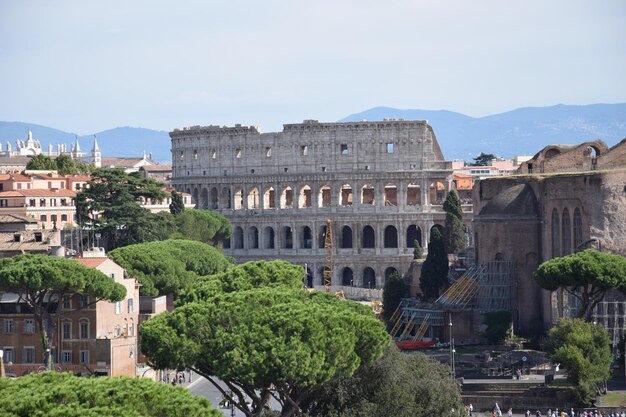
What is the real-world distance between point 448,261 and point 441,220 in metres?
32.9

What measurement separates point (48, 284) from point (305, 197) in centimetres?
7814

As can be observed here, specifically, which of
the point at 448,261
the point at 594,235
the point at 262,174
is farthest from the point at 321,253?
the point at 594,235

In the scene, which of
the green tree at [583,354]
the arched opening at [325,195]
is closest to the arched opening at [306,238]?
the arched opening at [325,195]

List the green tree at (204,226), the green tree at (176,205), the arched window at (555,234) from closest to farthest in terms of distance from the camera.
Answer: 1. the arched window at (555,234)
2. the green tree at (204,226)
3. the green tree at (176,205)

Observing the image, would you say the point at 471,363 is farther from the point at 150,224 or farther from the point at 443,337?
the point at 150,224

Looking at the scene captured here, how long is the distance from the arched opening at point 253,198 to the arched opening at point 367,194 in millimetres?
8366

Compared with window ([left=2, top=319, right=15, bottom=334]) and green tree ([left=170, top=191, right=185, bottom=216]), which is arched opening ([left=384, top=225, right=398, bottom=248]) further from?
window ([left=2, top=319, right=15, bottom=334])

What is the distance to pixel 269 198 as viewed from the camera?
141625mm

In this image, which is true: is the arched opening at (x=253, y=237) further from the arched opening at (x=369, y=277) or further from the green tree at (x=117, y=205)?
the green tree at (x=117, y=205)

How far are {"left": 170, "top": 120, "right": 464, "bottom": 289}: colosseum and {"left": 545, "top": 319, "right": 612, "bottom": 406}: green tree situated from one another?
191 feet

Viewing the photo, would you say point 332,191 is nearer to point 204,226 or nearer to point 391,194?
point 391,194

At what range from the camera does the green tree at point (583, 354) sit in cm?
6531

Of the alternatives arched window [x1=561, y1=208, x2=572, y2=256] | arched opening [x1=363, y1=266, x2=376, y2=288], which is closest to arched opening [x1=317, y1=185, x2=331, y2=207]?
arched opening [x1=363, y1=266, x2=376, y2=288]

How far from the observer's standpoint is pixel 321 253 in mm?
132375
